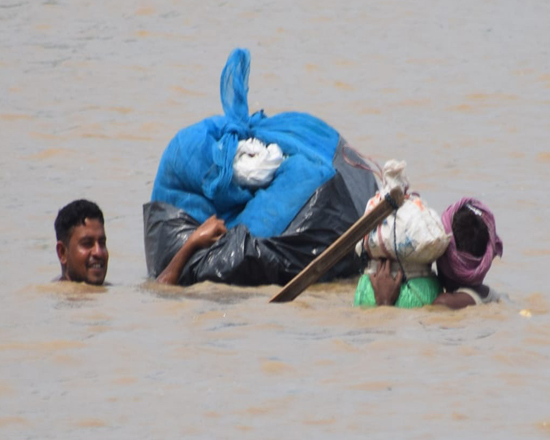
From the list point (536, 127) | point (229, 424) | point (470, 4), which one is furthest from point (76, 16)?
point (229, 424)

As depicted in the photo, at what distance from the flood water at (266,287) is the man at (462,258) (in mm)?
99

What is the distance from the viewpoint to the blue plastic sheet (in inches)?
336

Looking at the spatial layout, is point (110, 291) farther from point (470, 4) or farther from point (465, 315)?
point (470, 4)

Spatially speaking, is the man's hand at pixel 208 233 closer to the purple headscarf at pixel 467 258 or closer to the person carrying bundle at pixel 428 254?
the person carrying bundle at pixel 428 254

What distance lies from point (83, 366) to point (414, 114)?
779 cm

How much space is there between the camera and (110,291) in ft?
28.1

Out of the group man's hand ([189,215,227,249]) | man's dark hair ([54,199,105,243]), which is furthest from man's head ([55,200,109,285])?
man's hand ([189,215,227,249])

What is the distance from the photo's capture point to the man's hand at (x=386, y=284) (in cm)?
752

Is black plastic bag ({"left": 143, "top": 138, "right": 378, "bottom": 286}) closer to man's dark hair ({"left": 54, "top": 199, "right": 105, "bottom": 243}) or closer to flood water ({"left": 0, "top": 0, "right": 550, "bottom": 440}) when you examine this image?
flood water ({"left": 0, "top": 0, "right": 550, "bottom": 440})

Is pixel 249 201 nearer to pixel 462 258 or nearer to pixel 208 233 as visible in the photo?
pixel 208 233

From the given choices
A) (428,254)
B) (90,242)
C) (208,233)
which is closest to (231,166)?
(208,233)

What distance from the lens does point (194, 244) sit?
8.45 m

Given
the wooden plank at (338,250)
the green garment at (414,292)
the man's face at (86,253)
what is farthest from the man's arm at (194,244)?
the green garment at (414,292)

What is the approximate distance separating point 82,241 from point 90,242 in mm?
45
